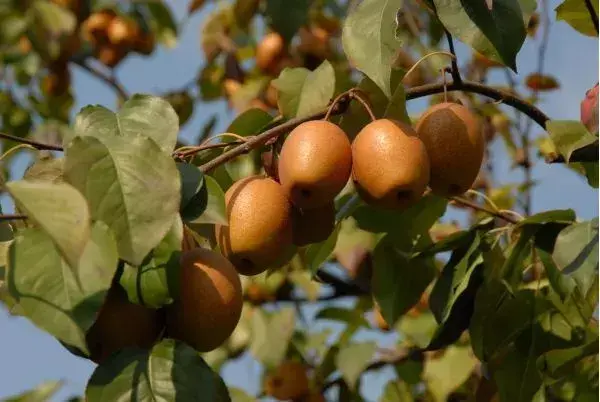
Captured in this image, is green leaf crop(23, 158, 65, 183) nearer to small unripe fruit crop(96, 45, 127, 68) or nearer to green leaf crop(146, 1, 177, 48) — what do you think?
small unripe fruit crop(96, 45, 127, 68)

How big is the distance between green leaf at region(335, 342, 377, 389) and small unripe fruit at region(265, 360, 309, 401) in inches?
5.7

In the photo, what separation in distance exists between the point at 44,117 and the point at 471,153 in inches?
109

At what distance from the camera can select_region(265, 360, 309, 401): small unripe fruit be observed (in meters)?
2.37

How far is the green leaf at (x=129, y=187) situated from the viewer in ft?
3.06

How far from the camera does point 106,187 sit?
3.17 feet

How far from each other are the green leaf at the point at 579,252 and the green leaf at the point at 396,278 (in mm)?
310

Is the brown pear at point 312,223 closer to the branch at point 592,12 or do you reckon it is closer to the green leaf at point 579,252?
the green leaf at point 579,252

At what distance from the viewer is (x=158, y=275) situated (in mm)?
981

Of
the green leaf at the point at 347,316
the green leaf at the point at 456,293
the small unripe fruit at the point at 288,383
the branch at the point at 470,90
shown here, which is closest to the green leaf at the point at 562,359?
the green leaf at the point at 456,293

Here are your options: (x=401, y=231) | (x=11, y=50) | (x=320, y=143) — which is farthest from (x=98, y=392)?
(x=11, y=50)

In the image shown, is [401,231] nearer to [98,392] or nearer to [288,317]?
[98,392]

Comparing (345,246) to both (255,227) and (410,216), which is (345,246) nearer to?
(410,216)

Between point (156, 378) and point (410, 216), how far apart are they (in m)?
0.63

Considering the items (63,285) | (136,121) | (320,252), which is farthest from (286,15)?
(63,285)
